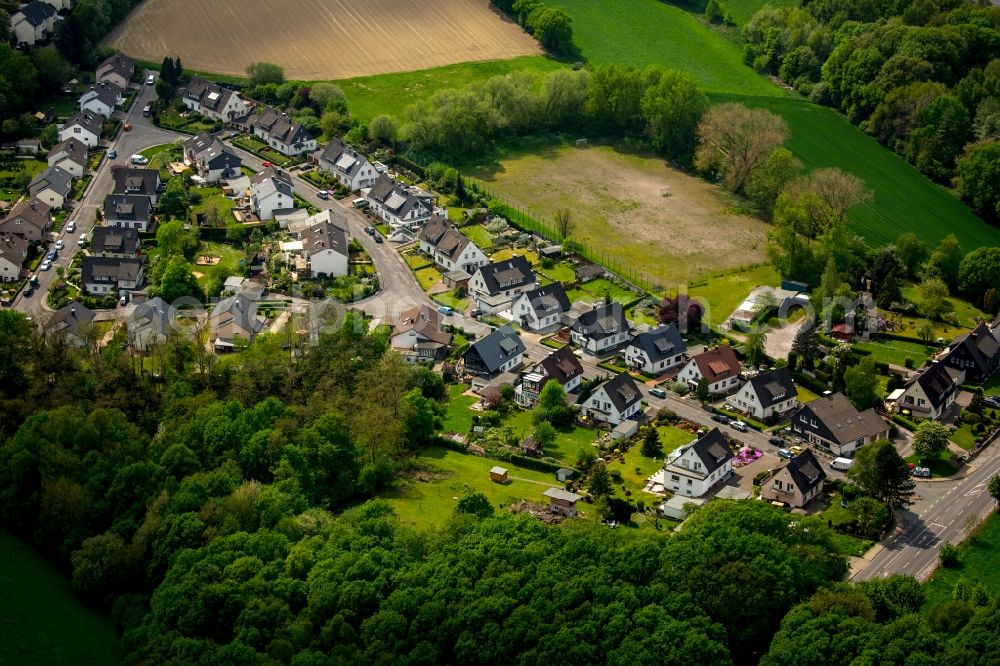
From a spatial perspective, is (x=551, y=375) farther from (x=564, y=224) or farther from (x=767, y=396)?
(x=564, y=224)

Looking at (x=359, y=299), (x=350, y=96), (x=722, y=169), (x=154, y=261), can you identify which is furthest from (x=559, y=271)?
(x=350, y=96)

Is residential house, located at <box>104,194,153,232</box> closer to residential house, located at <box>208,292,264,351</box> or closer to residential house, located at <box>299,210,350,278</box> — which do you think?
residential house, located at <box>299,210,350,278</box>

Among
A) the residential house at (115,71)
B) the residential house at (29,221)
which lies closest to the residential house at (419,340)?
the residential house at (29,221)

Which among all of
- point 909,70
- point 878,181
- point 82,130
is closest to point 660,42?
point 909,70

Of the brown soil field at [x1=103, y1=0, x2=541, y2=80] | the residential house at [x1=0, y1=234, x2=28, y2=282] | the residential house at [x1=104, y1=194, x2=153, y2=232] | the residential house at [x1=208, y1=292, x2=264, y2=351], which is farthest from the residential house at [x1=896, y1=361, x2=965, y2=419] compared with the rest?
the brown soil field at [x1=103, y1=0, x2=541, y2=80]

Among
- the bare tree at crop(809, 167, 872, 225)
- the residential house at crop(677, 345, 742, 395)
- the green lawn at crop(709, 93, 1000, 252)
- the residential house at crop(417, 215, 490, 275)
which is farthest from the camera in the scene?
the green lawn at crop(709, 93, 1000, 252)

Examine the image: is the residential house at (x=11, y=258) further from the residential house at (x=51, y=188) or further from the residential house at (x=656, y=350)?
the residential house at (x=656, y=350)
